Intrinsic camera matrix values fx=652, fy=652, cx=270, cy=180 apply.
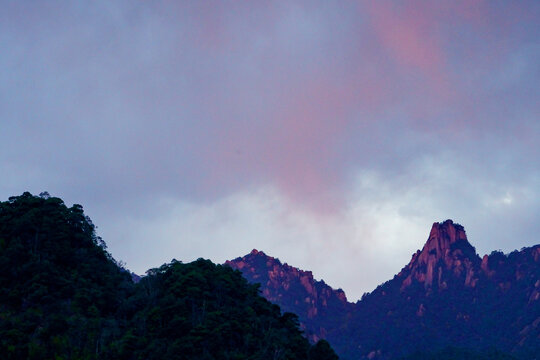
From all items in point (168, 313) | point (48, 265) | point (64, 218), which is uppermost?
point (64, 218)

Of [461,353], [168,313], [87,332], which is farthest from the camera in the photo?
[461,353]

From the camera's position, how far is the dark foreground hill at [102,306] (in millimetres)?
75375

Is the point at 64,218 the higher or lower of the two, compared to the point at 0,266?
higher

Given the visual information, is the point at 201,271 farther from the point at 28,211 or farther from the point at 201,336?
the point at 28,211

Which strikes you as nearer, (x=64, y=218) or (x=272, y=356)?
(x=272, y=356)

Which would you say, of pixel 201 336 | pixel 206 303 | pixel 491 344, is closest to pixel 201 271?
pixel 206 303

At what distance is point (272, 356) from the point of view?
85.5m

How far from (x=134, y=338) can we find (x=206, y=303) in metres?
14.4

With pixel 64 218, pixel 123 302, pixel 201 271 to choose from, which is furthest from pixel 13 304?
pixel 201 271

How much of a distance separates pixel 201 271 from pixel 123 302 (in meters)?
15.5

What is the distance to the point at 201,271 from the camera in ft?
328

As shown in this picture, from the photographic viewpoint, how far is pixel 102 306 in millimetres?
85500

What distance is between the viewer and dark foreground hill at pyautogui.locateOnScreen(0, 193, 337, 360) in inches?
2968

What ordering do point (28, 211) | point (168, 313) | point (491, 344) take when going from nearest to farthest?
point (168, 313), point (28, 211), point (491, 344)
